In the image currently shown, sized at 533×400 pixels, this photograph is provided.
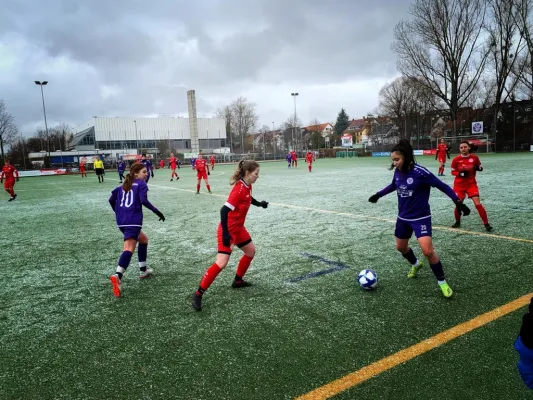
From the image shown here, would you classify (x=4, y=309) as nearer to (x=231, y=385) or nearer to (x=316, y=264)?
(x=231, y=385)

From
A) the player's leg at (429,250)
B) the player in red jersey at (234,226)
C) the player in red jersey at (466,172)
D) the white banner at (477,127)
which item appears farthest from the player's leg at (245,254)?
the white banner at (477,127)

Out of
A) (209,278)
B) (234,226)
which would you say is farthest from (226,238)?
(209,278)

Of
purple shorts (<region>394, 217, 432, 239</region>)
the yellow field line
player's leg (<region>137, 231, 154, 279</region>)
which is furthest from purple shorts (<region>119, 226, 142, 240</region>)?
purple shorts (<region>394, 217, 432, 239</region>)

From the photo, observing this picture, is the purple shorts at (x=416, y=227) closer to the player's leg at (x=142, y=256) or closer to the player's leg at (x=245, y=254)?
the player's leg at (x=245, y=254)

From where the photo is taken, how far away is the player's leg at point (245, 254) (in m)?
4.64

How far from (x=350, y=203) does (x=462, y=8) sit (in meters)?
38.7

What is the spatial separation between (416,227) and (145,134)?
83.4 m

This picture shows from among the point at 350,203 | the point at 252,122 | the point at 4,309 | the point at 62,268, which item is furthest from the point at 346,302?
the point at 252,122

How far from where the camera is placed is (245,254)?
4770 mm

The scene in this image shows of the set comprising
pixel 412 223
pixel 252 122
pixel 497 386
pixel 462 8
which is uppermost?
pixel 462 8

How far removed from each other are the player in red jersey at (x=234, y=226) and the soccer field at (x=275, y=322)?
1.02 feet

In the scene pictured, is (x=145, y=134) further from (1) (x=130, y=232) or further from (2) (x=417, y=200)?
(2) (x=417, y=200)

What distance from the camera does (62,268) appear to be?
241 inches

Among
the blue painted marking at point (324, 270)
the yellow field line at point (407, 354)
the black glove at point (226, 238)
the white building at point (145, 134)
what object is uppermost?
the white building at point (145, 134)
